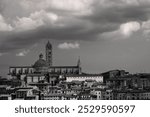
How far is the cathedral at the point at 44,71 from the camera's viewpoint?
17406mm

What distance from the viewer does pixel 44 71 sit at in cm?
1908

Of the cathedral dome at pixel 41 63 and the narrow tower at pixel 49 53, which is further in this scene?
the cathedral dome at pixel 41 63

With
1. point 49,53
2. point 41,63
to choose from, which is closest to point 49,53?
point 49,53

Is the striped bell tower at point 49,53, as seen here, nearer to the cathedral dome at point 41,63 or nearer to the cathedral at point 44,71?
the cathedral at point 44,71

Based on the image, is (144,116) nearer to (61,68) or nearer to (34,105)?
(34,105)

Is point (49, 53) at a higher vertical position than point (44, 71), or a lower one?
higher

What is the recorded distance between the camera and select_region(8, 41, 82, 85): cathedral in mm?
17406

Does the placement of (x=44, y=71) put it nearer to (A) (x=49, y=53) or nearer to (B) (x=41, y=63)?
(B) (x=41, y=63)

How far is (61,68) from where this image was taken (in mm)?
20094

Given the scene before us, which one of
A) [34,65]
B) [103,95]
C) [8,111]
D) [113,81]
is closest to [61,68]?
[34,65]

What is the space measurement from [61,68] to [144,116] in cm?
1844

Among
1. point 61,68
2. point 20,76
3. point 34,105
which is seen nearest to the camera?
point 34,105

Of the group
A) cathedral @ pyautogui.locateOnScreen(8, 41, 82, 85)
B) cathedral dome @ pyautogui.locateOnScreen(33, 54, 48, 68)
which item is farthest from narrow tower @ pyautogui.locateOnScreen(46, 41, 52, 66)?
cathedral dome @ pyautogui.locateOnScreen(33, 54, 48, 68)

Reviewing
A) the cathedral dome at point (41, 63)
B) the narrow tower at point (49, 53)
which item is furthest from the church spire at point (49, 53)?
the cathedral dome at point (41, 63)
